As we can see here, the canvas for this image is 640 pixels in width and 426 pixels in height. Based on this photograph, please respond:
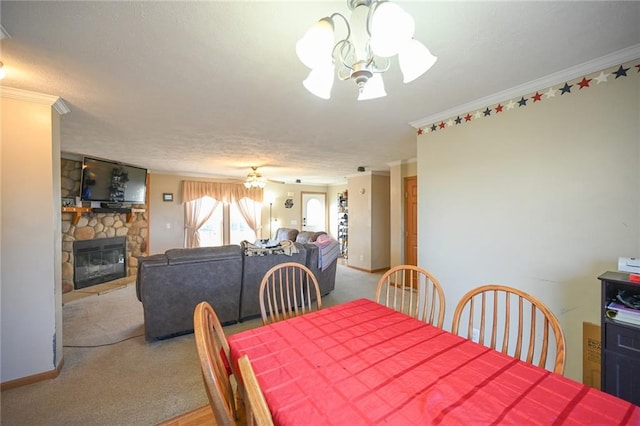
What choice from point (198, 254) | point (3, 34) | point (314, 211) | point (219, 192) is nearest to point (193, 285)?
point (198, 254)

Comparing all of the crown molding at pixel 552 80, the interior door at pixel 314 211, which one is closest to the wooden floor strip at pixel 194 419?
the crown molding at pixel 552 80

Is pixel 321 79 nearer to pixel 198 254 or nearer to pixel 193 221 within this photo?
pixel 198 254

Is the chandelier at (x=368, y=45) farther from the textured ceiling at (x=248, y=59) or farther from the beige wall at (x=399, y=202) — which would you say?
the beige wall at (x=399, y=202)

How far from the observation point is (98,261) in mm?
4699

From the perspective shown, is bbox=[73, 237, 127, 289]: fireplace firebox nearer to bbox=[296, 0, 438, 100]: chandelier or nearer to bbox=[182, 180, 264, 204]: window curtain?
bbox=[182, 180, 264, 204]: window curtain

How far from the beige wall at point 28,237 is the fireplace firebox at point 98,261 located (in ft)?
9.70

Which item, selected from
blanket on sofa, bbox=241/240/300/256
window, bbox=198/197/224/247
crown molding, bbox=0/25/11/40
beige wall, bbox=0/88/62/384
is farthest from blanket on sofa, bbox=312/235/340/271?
window, bbox=198/197/224/247

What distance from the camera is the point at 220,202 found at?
6773mm

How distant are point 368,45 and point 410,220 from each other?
4.06 metres

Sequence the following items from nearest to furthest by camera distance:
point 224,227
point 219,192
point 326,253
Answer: point 326,253, point 219,192, point 224,227

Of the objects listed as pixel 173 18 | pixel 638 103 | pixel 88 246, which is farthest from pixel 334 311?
pixel 88 246

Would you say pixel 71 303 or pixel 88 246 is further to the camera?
pixel 88 246

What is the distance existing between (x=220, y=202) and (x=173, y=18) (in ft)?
19.5

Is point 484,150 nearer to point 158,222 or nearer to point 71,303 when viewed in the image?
point 71,303
